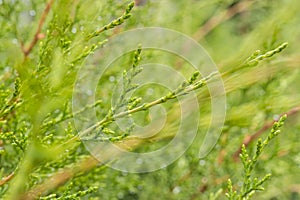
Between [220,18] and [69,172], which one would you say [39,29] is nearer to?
[69,172]

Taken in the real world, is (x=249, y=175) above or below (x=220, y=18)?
below

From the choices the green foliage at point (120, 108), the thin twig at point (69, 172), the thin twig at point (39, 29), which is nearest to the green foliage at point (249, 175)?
the green foliage at point (120, 108)

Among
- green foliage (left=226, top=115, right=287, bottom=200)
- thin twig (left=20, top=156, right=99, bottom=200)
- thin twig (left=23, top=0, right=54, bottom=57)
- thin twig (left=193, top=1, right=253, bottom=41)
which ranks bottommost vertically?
green foliage (left=226, top=115, right=287, bottom=200)

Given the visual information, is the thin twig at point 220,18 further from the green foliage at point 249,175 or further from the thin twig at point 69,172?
the green foliage at point 249,175

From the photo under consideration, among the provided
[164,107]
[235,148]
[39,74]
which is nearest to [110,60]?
[164,107]

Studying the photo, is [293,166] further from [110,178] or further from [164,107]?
[110,178]

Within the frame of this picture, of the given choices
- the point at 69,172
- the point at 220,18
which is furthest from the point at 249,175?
the point at 220,18

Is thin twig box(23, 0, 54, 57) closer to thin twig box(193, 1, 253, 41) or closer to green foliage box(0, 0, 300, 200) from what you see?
green foliage box(0, 0, 300, 200)

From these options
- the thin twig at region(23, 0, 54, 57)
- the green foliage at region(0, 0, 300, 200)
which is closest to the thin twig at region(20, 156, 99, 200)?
the green foliage at region(0, 0, 300, 200)
